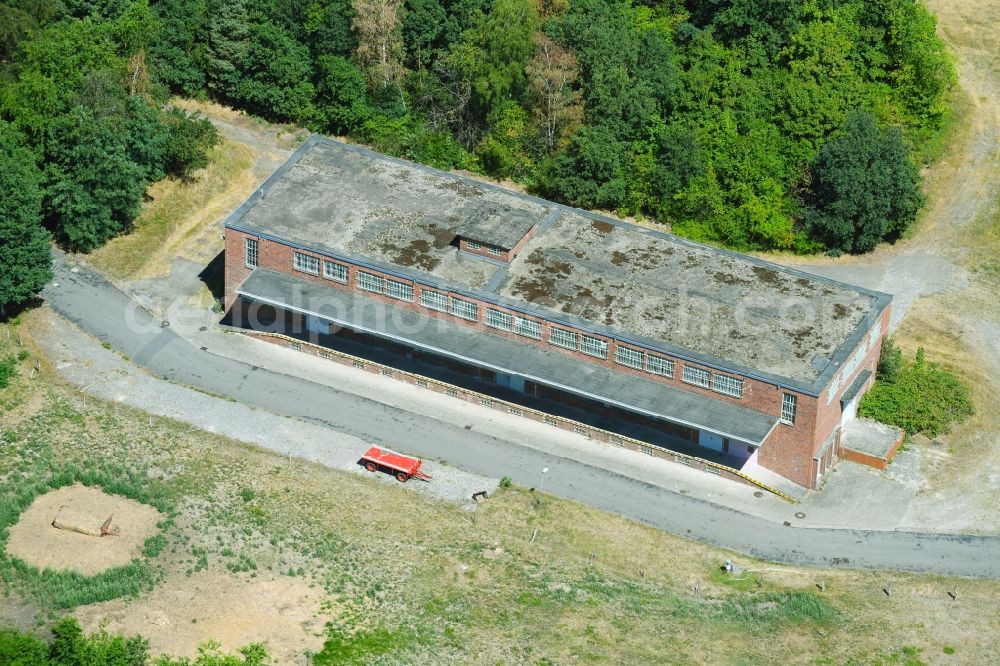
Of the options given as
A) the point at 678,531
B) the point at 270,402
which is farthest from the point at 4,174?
the point at 678,531

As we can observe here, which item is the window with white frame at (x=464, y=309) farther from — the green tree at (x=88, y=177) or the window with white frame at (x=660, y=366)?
the green tree at (x=88, y=177)

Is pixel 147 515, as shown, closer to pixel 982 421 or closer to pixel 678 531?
pixel 678 531

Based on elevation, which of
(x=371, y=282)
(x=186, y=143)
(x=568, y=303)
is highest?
(x=568, y=303)

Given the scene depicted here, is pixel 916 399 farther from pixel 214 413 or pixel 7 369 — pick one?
pixel 7 369

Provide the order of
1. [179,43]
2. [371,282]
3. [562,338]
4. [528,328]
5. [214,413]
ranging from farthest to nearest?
[179,43]
[371,282]
[528,328]
[214,413]
[562,338]

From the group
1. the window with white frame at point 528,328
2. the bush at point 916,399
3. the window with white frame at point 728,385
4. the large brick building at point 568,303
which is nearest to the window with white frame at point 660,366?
the large brick building at point 568,303

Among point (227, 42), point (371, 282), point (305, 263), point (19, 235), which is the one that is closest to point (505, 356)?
point (371, 282)
